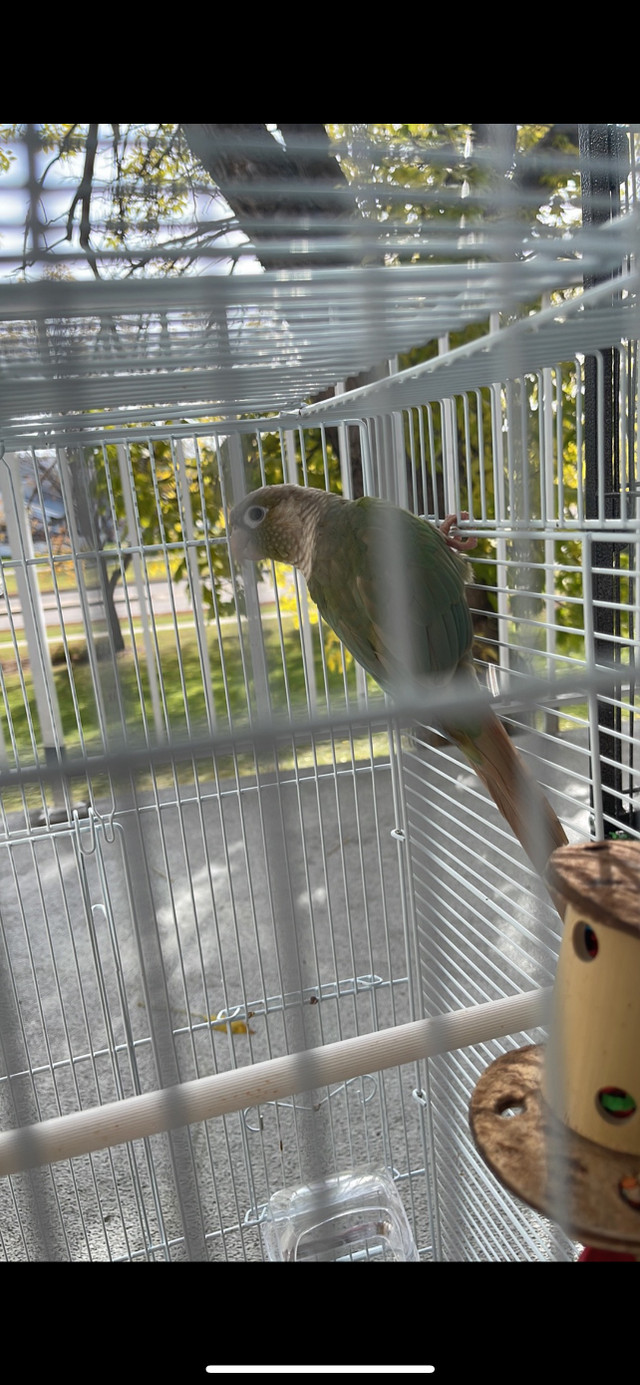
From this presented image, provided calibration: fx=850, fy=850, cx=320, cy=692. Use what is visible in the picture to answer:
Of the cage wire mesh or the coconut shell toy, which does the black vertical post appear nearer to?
the cage wire mesh

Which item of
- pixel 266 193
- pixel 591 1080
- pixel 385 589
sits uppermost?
pixel 266 193

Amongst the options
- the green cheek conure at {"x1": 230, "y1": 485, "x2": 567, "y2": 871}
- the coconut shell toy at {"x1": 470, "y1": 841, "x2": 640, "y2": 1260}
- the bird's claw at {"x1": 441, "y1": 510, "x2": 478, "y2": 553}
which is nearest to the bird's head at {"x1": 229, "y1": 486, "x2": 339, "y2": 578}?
the green cheek conure at {"x1": 230, "y1": 485, "x2": 567, "y2": 871}

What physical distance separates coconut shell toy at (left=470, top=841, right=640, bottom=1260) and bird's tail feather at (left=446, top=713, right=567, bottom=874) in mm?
77

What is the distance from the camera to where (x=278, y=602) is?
0.54 metres

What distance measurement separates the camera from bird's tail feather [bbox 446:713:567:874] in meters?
0.38

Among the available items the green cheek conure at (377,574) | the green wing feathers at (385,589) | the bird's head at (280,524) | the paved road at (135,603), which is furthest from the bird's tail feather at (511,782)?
the paved road at (135,603)

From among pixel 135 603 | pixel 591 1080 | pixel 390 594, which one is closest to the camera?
pixel 591 1080

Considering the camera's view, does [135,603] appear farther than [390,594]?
Yes

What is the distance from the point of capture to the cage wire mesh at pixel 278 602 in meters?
0.28

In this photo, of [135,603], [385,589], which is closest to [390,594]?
[385,589]

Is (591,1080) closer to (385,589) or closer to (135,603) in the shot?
(385,589)

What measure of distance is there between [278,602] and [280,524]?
0.48 ft
